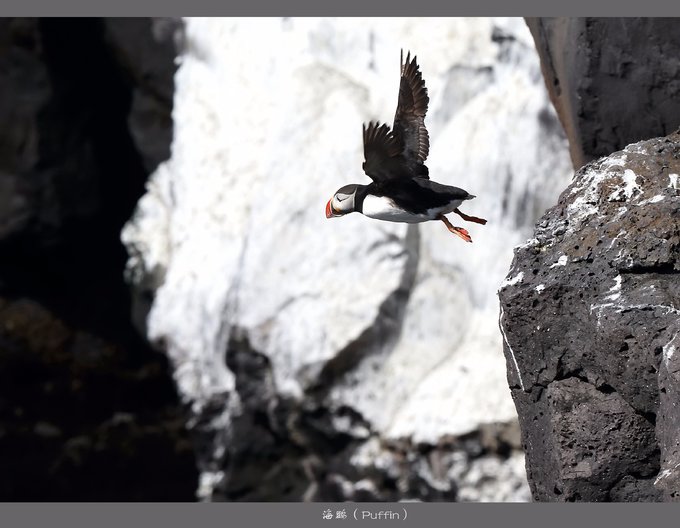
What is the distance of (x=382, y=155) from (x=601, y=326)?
107 centimetres

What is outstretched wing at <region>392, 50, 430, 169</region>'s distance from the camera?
4871mm

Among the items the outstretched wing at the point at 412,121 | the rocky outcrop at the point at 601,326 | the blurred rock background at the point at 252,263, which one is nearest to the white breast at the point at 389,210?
the outstretched wing at the point at 412,121

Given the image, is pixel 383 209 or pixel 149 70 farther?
pixel 149 70

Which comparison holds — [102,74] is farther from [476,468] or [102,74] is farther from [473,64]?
[476,468]

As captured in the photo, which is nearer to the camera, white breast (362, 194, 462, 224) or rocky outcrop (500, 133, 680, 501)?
rocky outcrop (500, 133, 680, 501)

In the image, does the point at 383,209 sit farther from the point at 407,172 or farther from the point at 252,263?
the point at 252,263

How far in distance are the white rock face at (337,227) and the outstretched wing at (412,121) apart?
440 centimetres

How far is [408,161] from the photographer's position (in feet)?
16.0

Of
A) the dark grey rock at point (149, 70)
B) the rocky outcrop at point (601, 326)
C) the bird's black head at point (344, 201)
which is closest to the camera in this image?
the rocky outcrop at point (601, 326)

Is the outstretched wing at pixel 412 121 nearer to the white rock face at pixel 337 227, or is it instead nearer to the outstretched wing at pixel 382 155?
the outstretched wing at pixel 382 155

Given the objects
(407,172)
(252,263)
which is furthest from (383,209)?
(252,263)

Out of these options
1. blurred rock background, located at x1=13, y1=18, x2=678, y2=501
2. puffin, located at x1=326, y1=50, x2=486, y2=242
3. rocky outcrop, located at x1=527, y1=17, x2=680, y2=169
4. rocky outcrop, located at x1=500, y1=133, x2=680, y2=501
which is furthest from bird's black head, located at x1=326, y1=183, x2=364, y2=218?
blurred rock background, located at x1=13, y1=18, x2=678, y2=501

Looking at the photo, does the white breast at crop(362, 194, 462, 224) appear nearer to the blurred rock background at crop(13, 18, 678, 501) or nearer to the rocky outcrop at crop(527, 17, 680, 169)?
the rocky outcrop at crop(527, 17, 680, 169)

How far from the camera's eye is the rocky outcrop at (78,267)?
11.8 m
